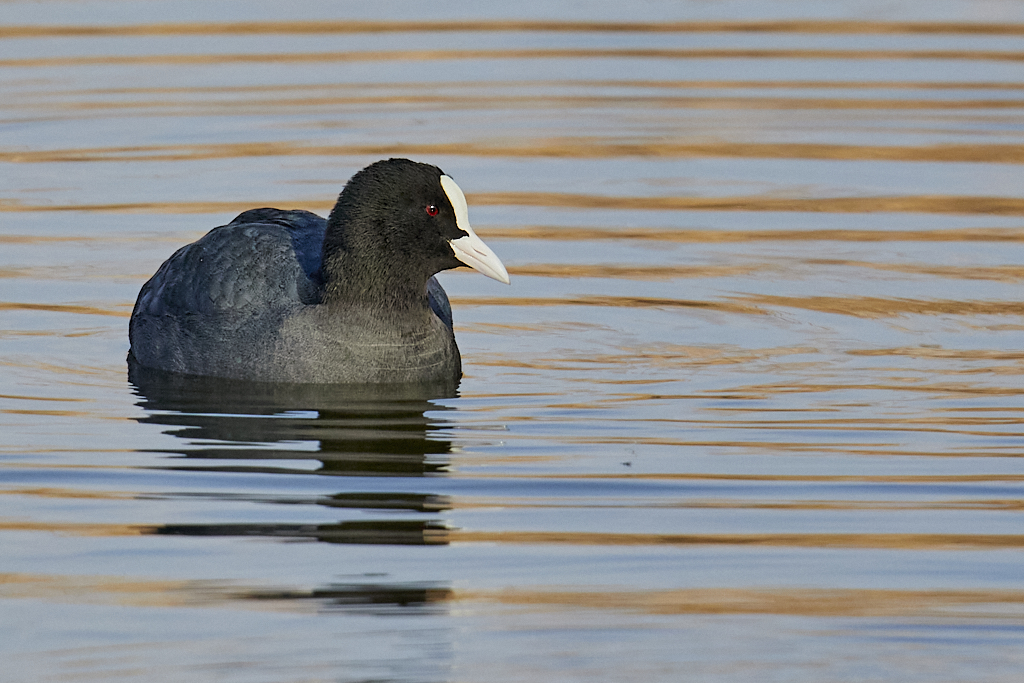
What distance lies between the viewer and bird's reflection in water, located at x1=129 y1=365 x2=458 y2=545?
21.0ft

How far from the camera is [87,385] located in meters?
8.67

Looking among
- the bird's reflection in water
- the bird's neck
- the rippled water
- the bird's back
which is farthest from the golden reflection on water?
the bird's neck

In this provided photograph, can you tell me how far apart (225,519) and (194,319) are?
8.12ft

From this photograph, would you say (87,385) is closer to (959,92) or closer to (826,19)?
(959,92)

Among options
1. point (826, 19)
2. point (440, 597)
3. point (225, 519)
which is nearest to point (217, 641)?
point (440, 597)

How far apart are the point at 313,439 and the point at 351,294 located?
1.14 metres

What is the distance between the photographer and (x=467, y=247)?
28.3 ft

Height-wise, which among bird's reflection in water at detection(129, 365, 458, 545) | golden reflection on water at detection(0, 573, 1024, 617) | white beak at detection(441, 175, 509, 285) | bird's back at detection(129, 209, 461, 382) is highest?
white beak at detection(441, 175, 509, 285)

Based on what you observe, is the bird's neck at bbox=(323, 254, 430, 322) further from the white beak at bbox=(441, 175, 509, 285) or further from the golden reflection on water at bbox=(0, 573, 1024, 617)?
the golden reflection on water at bbox=(0, 573, 1024, 617)

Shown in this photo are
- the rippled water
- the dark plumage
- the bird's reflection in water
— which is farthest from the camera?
the dark plumage

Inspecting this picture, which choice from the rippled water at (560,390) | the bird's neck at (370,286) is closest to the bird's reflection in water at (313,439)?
the rippled water at (560,390)

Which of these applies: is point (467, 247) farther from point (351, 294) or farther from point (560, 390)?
point (560, 390)

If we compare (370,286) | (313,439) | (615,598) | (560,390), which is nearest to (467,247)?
(370,286)

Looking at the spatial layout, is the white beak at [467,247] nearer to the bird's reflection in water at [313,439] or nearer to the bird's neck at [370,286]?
the bird's neck at [370,286]
